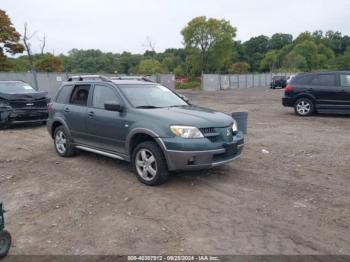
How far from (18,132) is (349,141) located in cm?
966

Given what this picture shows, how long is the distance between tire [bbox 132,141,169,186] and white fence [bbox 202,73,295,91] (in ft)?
130

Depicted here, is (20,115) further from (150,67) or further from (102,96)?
(150,67)

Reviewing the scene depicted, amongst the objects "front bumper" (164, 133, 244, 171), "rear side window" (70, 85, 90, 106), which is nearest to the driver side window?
"rear side window" (70, 85, 90, 106)

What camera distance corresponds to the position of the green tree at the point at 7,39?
35.2 meters

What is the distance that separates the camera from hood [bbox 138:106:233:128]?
5.48 m

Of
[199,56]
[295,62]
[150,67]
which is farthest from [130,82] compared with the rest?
[295,62]

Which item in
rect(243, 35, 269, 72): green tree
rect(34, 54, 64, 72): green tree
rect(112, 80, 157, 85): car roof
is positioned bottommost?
rect(112, 80, 157, 85): car roof

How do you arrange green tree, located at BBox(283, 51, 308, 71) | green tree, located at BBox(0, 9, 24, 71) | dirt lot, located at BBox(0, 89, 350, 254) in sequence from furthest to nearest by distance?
green tree, located at BBox(283, 51, 308, 71) → green tree, located at BBox(0, 9, 24, 71) → dirt lot, located at BBox(0, 89, 350, 254)

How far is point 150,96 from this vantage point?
21.7 feet

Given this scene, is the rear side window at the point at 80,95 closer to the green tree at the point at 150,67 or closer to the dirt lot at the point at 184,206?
the dirt lot at the point at 184,206

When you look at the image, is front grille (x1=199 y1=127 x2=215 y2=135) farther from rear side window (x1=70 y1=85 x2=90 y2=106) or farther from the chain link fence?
the chain link fence

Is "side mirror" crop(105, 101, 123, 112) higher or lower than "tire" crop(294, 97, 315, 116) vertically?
higher

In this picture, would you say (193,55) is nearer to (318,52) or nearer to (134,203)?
(318,52)

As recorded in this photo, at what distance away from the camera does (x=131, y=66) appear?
322 ft
